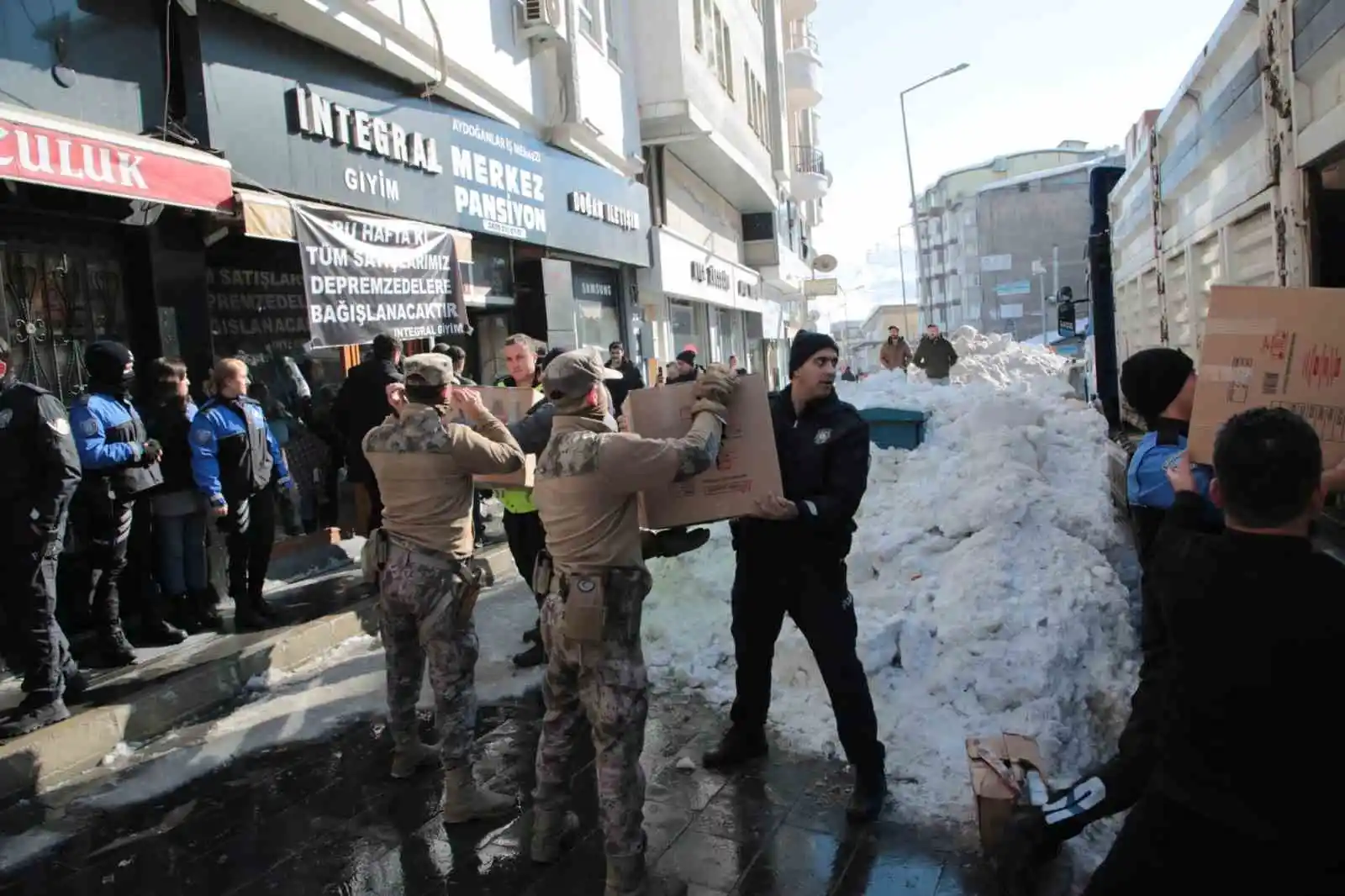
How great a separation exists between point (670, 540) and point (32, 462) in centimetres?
332

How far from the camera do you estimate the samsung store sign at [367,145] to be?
24.2ft

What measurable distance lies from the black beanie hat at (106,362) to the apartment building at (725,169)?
1283 cm

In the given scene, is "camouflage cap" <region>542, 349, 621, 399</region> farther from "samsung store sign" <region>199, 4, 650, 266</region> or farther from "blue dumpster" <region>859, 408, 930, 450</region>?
"blue dumpster" <region>859, 408, 930, 450</region>

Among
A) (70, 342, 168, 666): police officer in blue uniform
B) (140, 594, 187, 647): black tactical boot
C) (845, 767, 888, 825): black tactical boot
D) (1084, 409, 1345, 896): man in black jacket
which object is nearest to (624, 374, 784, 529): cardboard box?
(845, 767, 888, 825): black tactical boot

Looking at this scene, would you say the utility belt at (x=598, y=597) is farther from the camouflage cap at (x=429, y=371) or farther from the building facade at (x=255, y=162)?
the building facade at (x=255, y=162)

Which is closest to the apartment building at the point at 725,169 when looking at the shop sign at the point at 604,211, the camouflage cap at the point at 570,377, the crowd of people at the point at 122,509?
the shop sign at the point at 604,211

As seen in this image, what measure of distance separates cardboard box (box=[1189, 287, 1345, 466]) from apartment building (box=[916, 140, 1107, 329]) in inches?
3012

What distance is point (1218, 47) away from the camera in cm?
488

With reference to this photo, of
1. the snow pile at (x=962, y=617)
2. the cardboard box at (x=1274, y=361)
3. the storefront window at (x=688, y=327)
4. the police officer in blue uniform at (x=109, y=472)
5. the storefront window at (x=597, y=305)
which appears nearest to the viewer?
the cardboard box at (x=1274, y=361)

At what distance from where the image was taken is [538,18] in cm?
1217

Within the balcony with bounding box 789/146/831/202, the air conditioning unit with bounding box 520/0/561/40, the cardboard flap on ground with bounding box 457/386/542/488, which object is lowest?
the cardboard flap on ground with bounding box 457/386/542/488

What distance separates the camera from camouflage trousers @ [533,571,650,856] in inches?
125

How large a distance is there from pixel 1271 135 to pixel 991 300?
78437mm

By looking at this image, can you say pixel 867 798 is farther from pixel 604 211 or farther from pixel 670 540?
pixel 604 211
